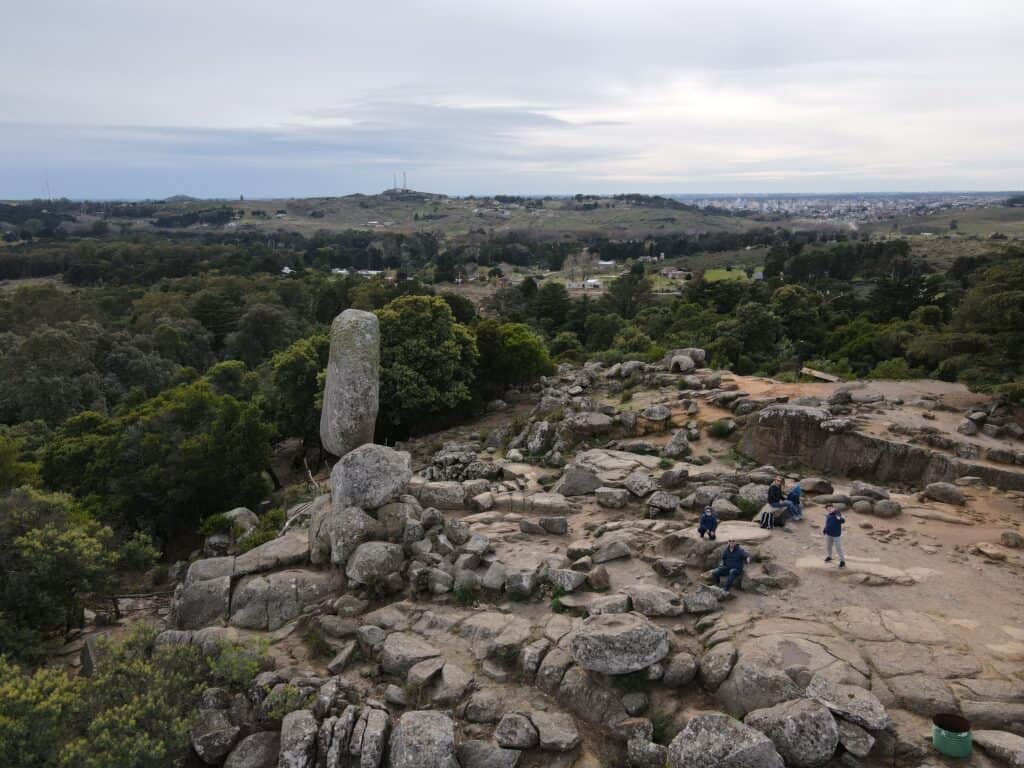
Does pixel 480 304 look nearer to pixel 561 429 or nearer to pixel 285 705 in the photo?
pixel 561 429

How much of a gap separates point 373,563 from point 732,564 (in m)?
6.58

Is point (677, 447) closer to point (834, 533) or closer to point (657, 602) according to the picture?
point (834, 533)

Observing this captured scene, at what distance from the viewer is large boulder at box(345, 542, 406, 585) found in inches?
473

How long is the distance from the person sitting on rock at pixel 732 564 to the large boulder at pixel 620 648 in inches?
88.4

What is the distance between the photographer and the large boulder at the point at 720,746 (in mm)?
7344

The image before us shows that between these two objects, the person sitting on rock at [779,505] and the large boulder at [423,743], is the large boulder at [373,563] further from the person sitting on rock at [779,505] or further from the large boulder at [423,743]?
the person sitting on rock at [779,505]

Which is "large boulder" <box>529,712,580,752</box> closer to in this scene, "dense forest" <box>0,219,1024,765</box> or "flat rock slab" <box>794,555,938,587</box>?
"dense forest" <box>0,219,1024,765</box>

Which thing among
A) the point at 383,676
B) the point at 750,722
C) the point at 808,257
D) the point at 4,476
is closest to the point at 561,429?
the point at 383,676

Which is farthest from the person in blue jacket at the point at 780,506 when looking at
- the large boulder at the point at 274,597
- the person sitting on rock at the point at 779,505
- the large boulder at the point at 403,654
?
the large boulder at the point at 274,597

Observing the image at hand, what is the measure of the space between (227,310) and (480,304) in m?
27.4

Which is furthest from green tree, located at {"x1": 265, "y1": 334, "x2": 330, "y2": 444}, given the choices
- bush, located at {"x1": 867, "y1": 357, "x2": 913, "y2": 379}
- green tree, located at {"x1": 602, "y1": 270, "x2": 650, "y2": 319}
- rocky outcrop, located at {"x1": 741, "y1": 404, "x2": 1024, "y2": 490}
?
green tree, located at {"x1": 602, "y1": 270, "x2": 650, "y2": 319}

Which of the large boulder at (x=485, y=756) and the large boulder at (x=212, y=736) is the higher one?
the large boulder at (x=485, y=756)

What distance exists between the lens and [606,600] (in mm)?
10586

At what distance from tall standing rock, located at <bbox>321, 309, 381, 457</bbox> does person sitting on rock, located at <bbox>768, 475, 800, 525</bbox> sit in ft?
30.6
